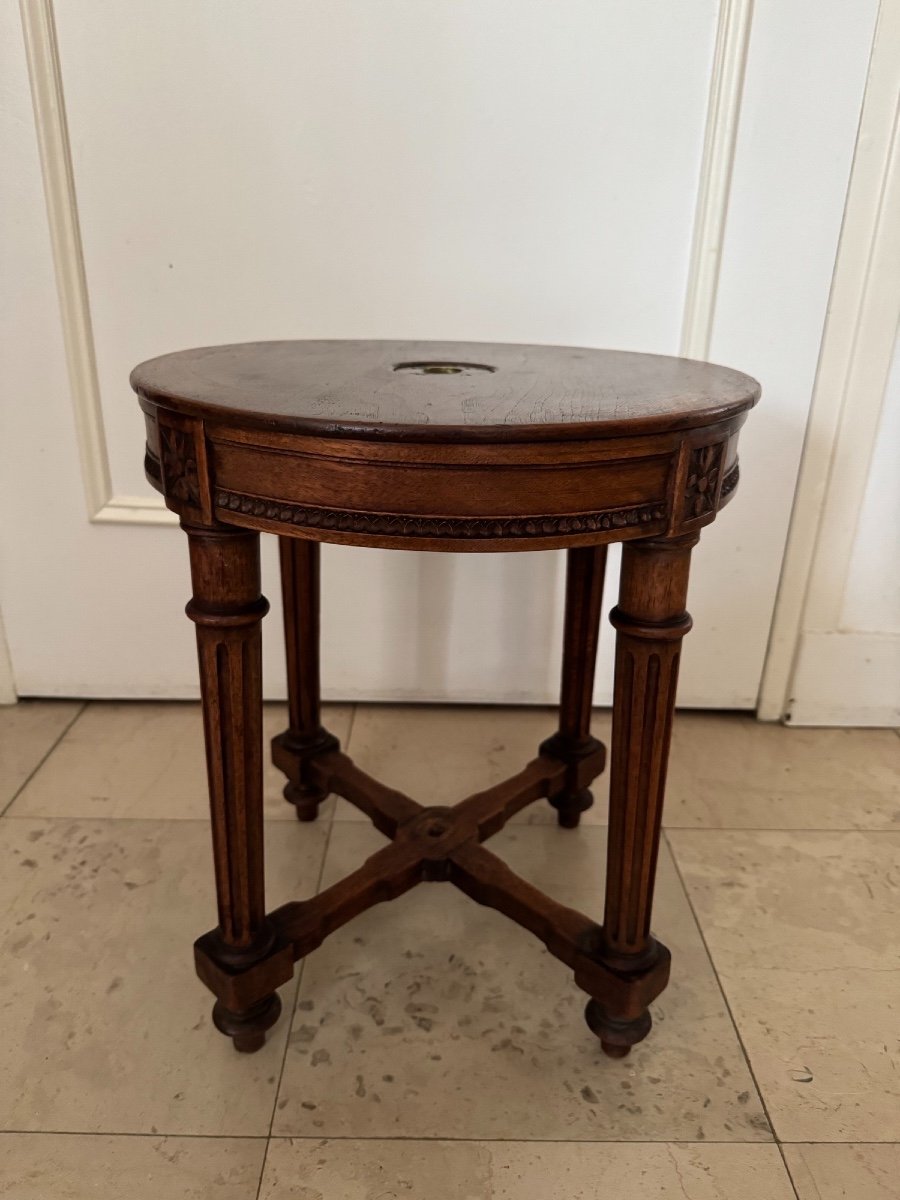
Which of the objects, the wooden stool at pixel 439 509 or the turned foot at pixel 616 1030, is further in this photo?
the turned foot at pixel 616 1030

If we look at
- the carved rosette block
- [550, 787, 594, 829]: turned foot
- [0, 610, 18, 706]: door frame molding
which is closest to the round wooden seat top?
the carved rosette block

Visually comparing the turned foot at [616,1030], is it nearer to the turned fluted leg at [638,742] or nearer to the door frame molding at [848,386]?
the turned fluted leg at [638,742]

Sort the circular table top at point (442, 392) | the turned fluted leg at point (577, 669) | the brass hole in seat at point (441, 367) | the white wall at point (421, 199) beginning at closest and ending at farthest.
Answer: the circular table top at point (442, 392), the brass hole in seat at point (441, 367), the turned fluted leg at point (577, 669), the white wall at point (421, 199)

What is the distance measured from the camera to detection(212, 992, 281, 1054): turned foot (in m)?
0.99

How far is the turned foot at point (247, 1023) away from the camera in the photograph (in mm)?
→ 989

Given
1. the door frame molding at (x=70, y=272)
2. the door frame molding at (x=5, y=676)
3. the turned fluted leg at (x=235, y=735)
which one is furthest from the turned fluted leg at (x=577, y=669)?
the door frame molding at (x=5, y=676)

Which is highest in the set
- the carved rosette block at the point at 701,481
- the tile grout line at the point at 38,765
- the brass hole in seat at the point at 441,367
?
the brass hole in seat at the point at 441,367

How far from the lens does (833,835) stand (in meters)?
1.42

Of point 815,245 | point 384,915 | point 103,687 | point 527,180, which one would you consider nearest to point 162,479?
point 384,915

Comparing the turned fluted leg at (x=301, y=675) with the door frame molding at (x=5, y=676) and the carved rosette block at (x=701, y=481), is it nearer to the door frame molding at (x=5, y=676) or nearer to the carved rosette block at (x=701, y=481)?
the carved rosette block at (x=701, y=481)

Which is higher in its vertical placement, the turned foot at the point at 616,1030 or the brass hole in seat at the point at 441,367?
the brass hole in seat at the point at 441,367

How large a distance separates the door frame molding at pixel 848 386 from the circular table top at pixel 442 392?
59 cm

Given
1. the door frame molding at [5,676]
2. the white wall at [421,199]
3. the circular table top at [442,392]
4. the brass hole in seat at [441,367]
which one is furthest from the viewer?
the door frame molding at [5,676]

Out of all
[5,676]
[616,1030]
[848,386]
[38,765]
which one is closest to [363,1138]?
[616,1030]
